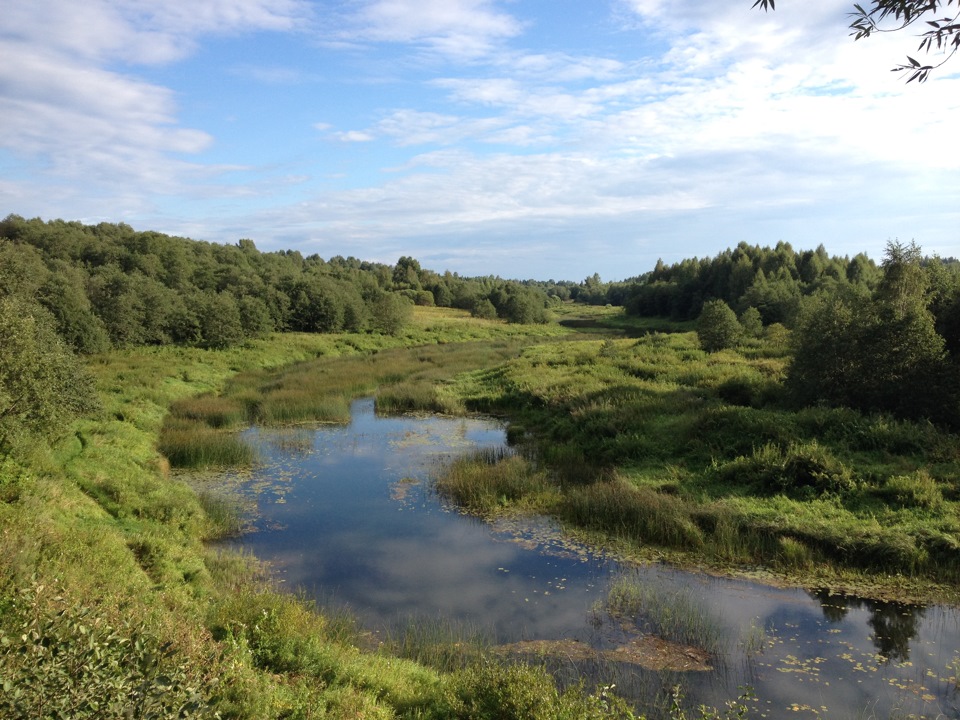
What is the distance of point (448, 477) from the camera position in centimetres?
1800

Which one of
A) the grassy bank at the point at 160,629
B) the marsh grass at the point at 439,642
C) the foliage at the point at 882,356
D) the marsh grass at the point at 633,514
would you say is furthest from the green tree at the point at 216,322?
the marsh grass at the point at 439,642

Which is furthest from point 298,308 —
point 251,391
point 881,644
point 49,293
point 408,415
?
point 881,644

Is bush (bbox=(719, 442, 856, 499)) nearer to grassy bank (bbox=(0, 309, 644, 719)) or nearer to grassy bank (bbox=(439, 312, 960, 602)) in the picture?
grassy bank (bbox=(439, 312, 960, 602))

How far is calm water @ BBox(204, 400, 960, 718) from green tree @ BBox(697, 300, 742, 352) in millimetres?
29942

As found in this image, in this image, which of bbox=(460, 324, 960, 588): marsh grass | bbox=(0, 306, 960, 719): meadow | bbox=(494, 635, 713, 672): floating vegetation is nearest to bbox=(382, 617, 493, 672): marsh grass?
bbox=(0, 306, 960, 719): meadow

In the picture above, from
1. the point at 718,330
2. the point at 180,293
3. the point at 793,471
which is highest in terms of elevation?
the point at 180,293

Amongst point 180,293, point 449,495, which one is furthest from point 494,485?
point 180,293

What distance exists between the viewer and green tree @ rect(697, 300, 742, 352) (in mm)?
41875

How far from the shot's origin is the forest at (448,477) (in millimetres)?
6609

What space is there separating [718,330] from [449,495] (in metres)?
30.9

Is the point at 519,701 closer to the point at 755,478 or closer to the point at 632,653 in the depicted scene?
the point at 632,653

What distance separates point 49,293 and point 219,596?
34617 mm

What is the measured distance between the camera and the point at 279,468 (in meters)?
19.8

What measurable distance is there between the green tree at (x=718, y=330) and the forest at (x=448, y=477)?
26 cm
